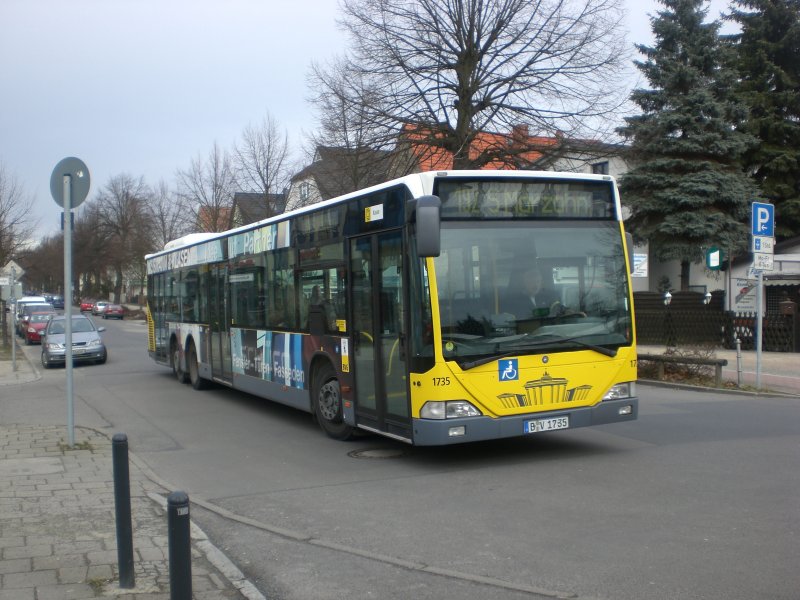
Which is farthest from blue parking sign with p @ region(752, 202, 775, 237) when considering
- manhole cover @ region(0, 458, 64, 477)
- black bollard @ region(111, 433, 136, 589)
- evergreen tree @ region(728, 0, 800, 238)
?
evergreen tree @ region(728, 0, 800, 238)

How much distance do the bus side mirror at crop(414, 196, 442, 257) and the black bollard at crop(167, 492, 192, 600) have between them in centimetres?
403

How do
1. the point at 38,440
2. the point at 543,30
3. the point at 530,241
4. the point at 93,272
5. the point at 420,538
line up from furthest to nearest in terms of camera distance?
the point at 93,272, the point at 543,30, the point at 38,440, the point at 530,241, the point at 420,538

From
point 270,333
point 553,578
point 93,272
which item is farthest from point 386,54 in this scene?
point 93,272

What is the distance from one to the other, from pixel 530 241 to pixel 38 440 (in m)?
6.71

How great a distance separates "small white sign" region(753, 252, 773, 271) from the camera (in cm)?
1506

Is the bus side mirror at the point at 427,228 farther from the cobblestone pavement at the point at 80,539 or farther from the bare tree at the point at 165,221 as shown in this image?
the bare tree at the point at 165,221

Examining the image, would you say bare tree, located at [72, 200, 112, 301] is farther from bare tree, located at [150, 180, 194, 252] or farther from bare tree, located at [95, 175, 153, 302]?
bare tree, located at [150, 180, 194, 252]

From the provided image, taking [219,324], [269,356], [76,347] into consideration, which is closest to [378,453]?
[269,356]

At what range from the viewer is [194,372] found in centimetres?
1669

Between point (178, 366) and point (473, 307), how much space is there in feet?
37.4

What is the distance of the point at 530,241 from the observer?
8531mm

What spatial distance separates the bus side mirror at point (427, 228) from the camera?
7.53 meters

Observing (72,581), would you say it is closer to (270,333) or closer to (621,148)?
(270,333)

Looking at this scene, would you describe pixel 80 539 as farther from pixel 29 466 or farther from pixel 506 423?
pixel 506 423
